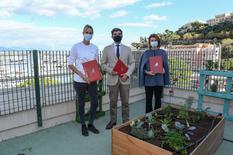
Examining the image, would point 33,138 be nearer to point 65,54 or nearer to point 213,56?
point 65,54

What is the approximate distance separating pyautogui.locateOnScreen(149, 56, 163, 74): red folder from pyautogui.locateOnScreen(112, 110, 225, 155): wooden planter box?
4.09ft

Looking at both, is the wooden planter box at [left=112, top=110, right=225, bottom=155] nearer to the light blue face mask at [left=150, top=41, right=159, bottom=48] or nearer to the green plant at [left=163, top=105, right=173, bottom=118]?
the green plant at [left=163, top=105, right=173, bottom=118]

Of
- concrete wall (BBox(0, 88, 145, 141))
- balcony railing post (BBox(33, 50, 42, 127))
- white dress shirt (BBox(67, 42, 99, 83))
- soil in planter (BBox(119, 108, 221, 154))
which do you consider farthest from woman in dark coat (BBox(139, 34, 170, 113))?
balcony railing post (BBox(33, 50, 42, 127))

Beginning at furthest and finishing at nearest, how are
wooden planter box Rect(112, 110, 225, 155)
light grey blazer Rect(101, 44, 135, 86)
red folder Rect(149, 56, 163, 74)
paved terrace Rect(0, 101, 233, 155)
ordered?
red folder Rect(149, 56, 163, 74), light grey blazer Rect(101, 44, 135, 86), paved terrace Rect(0, 101, 233, 155), wooden planter box Rect(112, 110, 225, 155)

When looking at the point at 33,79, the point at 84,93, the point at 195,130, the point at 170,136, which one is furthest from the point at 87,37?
the point at 195,130

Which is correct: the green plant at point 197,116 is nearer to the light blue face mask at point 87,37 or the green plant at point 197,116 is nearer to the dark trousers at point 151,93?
the dark trousers at point 151,93

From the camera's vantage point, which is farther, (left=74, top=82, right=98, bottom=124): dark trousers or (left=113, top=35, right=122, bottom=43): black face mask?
(left=113, top=35, right=122, bottom=43): black face mask

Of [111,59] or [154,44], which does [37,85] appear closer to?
[111,59]

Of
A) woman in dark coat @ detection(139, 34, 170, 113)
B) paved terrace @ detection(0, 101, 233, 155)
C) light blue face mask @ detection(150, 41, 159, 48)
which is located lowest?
paved terrace @ detection(0, 101, 233, 155)

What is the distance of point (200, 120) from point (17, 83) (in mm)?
2791

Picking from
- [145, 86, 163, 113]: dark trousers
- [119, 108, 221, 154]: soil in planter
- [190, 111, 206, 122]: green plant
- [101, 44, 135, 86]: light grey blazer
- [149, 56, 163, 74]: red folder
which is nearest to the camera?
[119, 108, 221, 154]: soil in planter

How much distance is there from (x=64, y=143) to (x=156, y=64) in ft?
6.40

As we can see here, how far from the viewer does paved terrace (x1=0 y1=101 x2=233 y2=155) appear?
8.40ft

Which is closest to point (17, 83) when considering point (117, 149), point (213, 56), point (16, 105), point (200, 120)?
point (16, 105)
